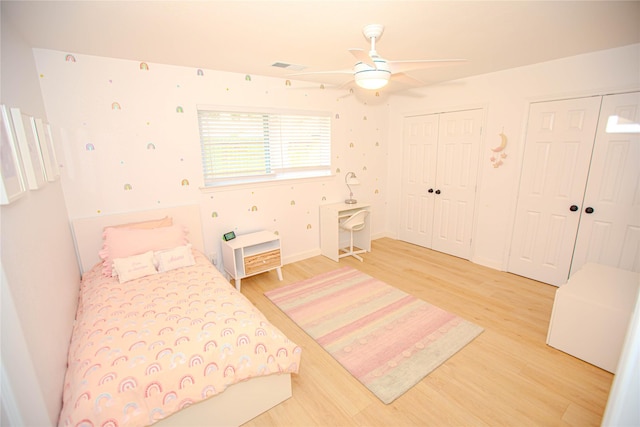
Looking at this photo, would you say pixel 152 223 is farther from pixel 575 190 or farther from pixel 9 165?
pixel 575 190

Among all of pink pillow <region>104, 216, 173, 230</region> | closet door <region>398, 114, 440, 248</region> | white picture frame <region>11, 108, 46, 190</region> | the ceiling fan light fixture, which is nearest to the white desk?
closet door <region>398, 114, 440, 248</region>

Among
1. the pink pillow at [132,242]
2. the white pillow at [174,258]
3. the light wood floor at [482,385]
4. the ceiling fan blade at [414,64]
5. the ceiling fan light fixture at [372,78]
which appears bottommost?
the light wood floor at [482,385]

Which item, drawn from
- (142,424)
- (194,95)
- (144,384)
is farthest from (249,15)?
(142,424)

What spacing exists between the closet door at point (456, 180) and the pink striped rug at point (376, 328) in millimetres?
1535

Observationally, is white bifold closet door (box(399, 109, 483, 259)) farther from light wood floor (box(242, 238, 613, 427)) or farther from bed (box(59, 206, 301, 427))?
bed (box(59, 206, 301, 427))

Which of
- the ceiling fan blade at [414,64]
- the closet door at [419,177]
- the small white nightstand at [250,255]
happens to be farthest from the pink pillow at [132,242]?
the closet door at [419,177]

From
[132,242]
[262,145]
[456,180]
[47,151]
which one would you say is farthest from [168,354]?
[456,180]

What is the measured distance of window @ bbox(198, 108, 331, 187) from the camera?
3316 mm

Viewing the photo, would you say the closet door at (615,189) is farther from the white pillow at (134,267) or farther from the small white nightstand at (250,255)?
the white pillow at (134,267)

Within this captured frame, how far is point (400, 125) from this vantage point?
467 cm

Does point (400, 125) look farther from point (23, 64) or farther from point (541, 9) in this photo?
point (23, 64)

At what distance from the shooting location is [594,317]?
211cm

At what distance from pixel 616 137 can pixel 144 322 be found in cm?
434

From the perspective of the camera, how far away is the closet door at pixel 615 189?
2660mm
